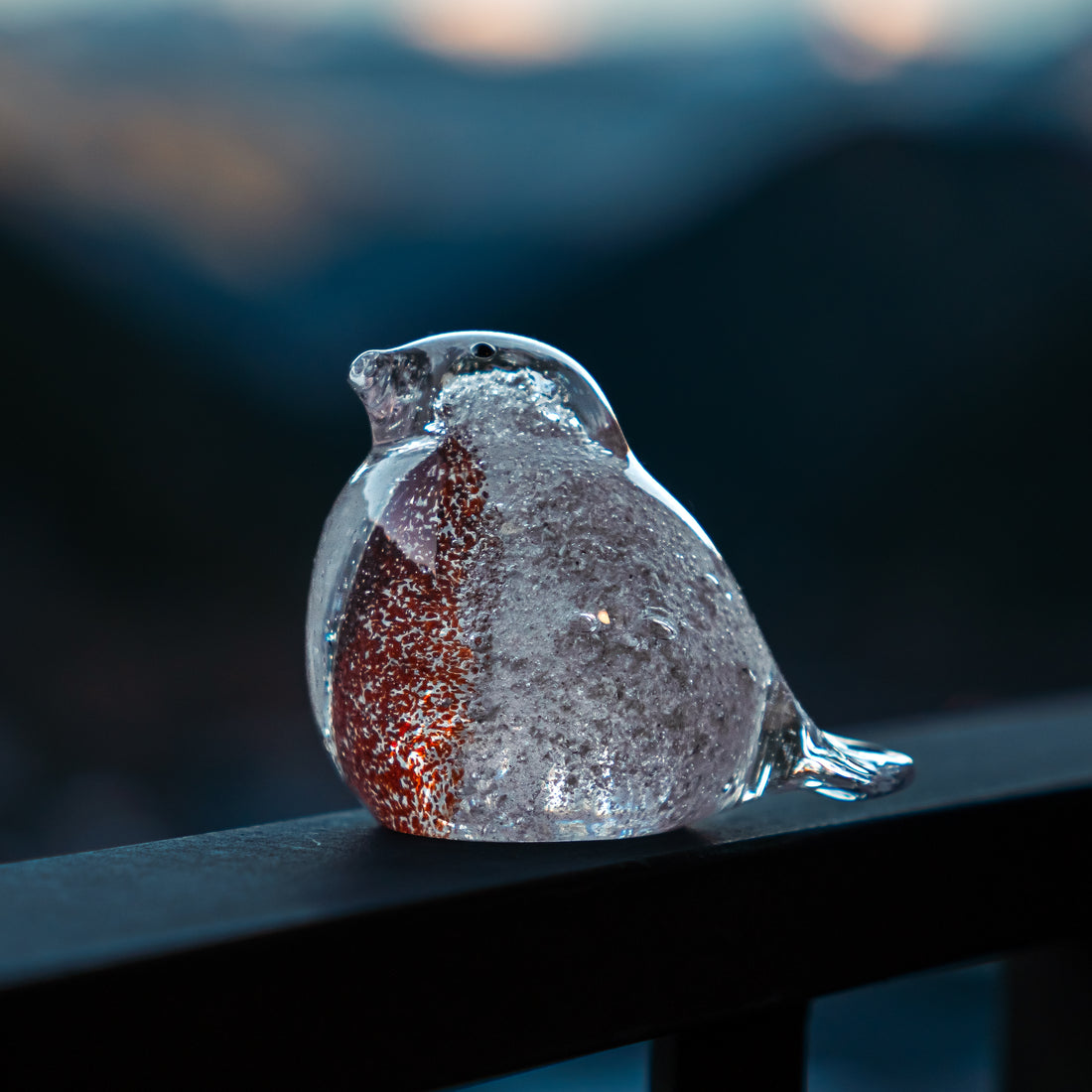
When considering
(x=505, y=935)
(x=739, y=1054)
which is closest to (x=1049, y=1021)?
(x=739, y=1054)

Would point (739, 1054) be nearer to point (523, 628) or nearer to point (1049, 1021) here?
point (523, 628)

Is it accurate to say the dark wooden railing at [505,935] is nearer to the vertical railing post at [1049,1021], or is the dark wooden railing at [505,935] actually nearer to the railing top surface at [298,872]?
the railing top surface at [298,872]

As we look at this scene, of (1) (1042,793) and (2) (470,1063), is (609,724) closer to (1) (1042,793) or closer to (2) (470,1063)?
(2) (470,1063)

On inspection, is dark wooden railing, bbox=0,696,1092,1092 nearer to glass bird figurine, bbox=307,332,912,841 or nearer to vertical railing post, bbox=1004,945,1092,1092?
glass bird figurine, bbox=307,332,912,841

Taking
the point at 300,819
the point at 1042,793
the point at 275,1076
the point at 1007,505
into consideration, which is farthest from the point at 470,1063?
the point at 1007,505

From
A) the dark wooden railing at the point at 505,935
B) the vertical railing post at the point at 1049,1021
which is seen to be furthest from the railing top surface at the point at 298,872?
the vertical railing post at the point at 1049,1021

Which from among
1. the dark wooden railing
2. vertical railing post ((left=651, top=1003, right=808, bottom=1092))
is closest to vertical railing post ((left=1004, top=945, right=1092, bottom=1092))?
the dark wooden railing

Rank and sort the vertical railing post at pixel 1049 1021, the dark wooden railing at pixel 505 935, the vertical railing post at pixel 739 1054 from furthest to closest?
the vertical railing post at pixel 1049 1021
the vertical railing post at pixel 739 1054
the dark wooden railing at pixel 505 935
